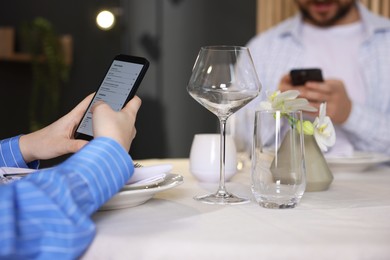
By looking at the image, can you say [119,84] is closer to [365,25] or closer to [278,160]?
[278,160]

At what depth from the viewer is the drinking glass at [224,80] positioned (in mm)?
975

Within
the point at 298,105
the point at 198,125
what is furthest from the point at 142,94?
the point at 298,105

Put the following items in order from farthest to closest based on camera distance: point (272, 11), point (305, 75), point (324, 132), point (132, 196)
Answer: point (272, 11) → point (305, 75) → point (324, 132) → point (132, 196)

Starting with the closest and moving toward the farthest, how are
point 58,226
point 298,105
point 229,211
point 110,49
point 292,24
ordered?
point 58,226 → point 229,211 → point 298,105 → point 292,24 → point 110,49

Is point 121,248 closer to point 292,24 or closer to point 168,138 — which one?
point 292,24

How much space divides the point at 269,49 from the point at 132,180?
187cm

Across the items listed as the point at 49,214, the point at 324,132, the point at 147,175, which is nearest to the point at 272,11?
the point at 324,132

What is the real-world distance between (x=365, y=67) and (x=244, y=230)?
185 centimetres

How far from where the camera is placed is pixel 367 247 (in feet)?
2.30

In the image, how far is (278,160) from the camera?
3.00 ft

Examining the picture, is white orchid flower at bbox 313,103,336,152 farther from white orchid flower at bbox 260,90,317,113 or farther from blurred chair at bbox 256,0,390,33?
blurred chair at bbox 256,0,390,33

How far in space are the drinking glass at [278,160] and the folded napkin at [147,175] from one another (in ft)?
0.49

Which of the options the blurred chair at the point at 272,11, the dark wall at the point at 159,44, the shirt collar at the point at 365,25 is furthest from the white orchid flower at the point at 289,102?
the dark wall at the point at 159,44

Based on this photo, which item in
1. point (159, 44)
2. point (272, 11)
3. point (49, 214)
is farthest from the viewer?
point (159, 44)
